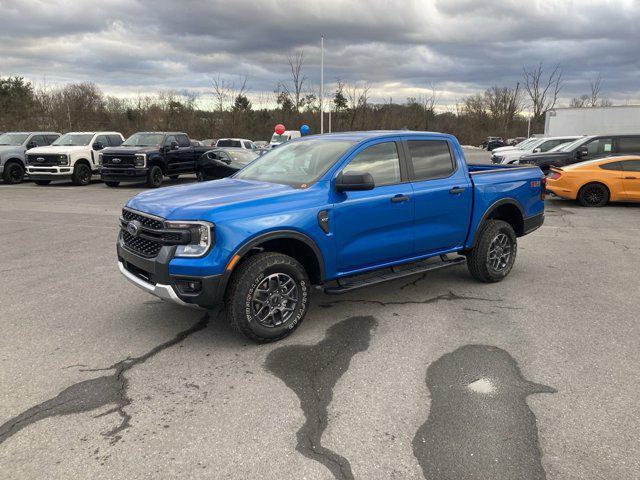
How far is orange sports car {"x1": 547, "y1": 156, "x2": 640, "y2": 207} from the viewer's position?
13.0 metres

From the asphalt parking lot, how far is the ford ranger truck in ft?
49.2

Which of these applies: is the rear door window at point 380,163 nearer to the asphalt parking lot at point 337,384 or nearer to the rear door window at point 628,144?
the asphalt parking lot at point 337,384

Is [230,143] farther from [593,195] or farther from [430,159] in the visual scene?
[430,159]

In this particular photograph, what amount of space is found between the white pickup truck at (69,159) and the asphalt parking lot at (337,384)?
13055 mm

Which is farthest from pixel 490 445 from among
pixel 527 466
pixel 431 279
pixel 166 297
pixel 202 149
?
pixel 202 149

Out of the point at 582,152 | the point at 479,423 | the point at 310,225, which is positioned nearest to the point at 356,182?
the point at 310,225

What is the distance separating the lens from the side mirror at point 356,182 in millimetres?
4496

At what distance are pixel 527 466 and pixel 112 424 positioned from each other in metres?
2.43

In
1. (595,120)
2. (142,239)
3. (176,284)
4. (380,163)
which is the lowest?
(176,284)

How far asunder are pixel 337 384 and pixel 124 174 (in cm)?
1556

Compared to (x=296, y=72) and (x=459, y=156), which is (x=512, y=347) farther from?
(x=296, y=72)

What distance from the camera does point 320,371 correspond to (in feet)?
12.8

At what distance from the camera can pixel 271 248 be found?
4.57m

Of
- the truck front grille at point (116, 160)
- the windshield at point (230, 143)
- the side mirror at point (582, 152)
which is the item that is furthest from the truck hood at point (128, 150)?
the side mirror at point (582, 152)
